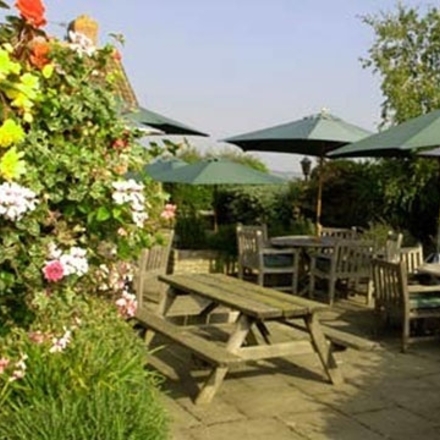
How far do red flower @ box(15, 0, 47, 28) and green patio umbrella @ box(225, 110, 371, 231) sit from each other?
6503mm

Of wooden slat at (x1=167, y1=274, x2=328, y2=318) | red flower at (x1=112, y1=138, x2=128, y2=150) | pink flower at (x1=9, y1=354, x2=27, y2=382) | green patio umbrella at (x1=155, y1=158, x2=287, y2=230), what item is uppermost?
green patio umbrella at (x1=155, y1=158, x2=287, y2=230)

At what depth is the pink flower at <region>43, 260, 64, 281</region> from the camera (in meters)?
2.09

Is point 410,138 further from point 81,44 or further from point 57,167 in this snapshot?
point 57,167

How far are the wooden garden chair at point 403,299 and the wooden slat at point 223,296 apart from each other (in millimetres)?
1591

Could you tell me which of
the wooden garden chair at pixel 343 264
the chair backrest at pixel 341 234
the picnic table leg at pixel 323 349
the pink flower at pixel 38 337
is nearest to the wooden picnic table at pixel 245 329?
the picnic table leg at pixel 323 349

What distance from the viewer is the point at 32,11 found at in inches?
84.7

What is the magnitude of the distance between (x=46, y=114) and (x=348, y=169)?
10655mm

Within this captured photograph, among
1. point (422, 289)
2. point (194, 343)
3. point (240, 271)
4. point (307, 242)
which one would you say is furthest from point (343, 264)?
point (194, 343)

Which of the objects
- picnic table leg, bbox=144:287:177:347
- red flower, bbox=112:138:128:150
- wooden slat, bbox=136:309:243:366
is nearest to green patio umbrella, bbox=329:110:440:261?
picnic table leg, bbox=144:287:177:347

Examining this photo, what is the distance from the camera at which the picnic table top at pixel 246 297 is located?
4.54 metres

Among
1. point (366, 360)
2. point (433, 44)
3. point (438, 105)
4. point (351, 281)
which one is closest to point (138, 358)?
point (366, 360)

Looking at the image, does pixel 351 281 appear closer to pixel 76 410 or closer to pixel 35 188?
pixel 76 410

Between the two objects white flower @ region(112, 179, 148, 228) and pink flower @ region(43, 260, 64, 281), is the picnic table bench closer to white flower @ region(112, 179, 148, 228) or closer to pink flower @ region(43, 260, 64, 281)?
white flower @ region(112, 179, 148, 228)

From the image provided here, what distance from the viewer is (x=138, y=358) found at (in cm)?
367
